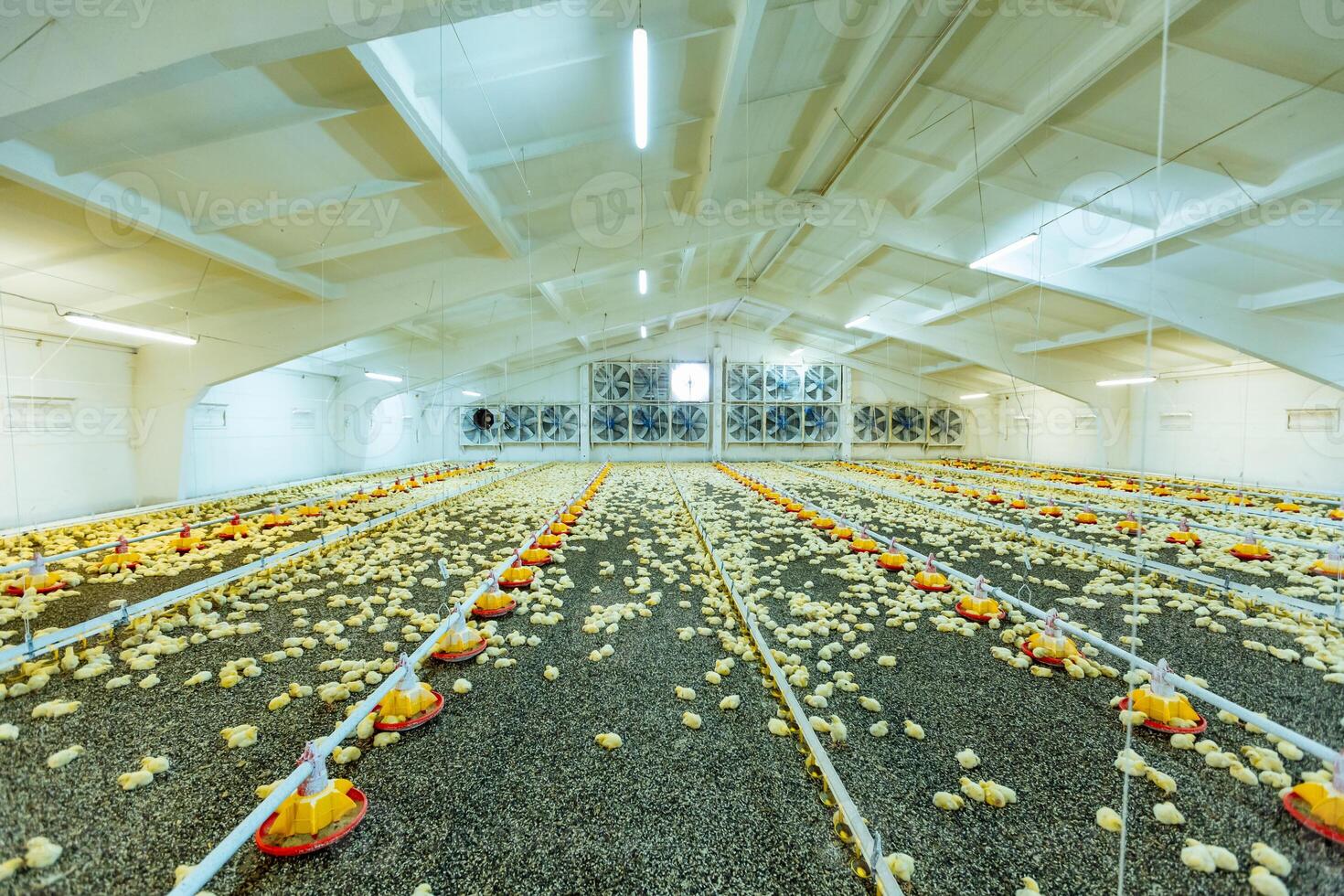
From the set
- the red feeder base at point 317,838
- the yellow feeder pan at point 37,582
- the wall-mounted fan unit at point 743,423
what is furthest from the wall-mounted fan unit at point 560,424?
the red feeder base at point 317,838

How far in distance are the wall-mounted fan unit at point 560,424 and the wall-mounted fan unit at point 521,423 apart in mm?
→ 301

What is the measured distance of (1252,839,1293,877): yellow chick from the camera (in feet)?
4.18

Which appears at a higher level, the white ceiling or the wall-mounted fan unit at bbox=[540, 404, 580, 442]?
the white ceiling

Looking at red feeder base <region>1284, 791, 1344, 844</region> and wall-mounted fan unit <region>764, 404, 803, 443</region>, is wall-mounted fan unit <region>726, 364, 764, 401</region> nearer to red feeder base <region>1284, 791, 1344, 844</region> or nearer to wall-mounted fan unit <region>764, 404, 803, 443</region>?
wall-mounted fan unit <region>764, 404, 803, 443</region>

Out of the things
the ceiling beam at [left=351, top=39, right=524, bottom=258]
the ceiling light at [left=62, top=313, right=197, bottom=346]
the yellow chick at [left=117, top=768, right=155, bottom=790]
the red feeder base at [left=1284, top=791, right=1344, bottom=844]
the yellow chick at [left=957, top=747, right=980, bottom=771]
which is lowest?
the yellow chick at [left=117, top=768, right=155, bottom=790]

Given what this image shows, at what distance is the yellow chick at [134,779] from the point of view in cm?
160

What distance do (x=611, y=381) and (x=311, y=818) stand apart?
50.6 feet

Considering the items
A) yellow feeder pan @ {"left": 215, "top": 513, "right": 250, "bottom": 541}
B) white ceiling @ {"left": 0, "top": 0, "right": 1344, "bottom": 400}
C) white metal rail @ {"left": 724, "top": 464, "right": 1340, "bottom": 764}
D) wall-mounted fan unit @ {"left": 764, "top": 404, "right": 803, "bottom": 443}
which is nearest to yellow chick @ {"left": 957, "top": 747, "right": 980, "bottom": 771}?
white metal rail @ {"left": 724, "top": 464, "right": 1340, "bottom": 764}

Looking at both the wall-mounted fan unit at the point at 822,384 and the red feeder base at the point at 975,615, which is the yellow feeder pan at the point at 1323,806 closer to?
the red feeder base at the point at 975,615

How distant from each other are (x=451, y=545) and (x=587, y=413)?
11820 millimetres

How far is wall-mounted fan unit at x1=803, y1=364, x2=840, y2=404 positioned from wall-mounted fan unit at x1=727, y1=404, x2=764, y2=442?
190cm

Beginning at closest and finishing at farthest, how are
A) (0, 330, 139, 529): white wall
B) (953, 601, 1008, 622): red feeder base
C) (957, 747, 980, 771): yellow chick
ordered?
(957, 747, 980, 771): yellow chick, (953, 601, 1008, 622): red feeder base, (0, 330, 139, 529): white wall

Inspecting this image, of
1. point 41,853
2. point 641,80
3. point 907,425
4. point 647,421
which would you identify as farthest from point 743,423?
point 41,853

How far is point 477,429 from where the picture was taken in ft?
53.7
